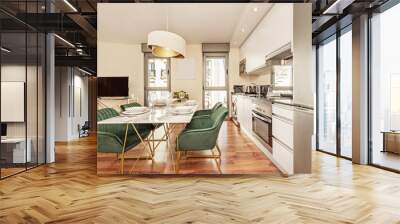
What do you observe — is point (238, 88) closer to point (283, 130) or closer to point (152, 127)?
point (283, 130)

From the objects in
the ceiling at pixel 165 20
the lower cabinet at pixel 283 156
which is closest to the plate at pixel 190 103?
the ceiling at pixel 165 20

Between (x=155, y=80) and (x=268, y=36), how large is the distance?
216 centimetres

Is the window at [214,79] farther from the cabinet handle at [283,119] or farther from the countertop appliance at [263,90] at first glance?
the countertop appliance at [263,90]

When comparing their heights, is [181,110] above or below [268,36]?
below

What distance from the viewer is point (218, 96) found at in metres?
4.34

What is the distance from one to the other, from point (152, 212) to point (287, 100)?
231cm

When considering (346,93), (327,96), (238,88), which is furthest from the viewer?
(327,96)

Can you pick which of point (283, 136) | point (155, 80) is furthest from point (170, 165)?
point (283, 136)

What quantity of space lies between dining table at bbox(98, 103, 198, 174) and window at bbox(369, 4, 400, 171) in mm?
2775

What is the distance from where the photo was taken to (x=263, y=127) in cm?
496

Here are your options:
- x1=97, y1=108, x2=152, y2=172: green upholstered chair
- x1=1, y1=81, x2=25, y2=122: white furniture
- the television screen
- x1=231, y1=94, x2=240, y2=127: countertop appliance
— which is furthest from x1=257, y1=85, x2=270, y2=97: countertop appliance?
x1=1, y1=81, x2=25, y2=122: white furniture

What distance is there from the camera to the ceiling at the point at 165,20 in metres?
4.02

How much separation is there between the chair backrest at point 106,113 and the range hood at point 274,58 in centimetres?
183

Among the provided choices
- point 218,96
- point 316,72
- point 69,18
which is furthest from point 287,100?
point 69,18
